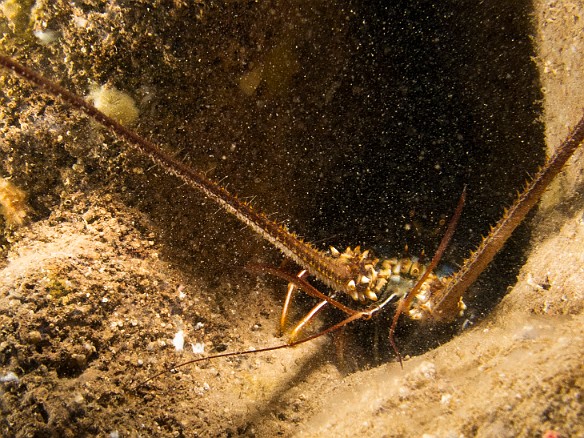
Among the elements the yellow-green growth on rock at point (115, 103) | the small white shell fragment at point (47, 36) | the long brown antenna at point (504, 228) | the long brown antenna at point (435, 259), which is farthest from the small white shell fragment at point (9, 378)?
the long brown antenna at point (504, 228)

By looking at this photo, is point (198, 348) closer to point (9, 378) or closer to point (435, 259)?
point (9, 378)

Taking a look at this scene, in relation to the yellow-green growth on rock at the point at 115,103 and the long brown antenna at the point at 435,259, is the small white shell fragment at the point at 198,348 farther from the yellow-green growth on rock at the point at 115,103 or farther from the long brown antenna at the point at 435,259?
the yellow-green growth on rock at the point at 115,103

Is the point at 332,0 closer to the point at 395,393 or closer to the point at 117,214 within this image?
the point at 117,214

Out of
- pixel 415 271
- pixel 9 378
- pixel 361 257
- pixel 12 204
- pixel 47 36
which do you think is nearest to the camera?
pixel 9 378

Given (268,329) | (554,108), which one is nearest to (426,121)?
(554,108)

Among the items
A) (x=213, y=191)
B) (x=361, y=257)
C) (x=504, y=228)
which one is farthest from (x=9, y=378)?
(x=504, y=228)

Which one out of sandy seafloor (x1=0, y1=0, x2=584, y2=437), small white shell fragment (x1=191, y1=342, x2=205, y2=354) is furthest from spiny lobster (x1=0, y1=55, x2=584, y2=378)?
small white shell fragment (x1=191, y1=342, x2=205, y2=354)
